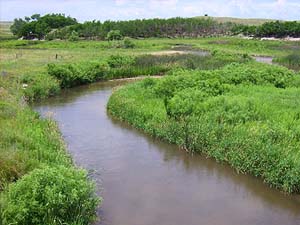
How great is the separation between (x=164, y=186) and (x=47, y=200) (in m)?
5.48

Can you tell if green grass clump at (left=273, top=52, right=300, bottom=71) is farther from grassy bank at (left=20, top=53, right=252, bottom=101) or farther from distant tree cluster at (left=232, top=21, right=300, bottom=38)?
distant tree cluster at (left=232, top=21, right=300, bottom=38)

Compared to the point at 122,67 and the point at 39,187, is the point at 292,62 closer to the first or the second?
the point at 122,67

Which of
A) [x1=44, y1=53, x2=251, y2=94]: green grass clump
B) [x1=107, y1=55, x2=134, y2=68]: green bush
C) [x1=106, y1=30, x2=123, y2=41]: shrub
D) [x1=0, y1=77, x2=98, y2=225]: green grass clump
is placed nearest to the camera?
[x1=0, y1=77, x2=98, y2=225]: green grass clump

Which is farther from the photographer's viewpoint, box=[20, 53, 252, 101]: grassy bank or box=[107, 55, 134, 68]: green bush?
box=[107, 55, 134, 68]: green bush

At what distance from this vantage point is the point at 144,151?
18781mm

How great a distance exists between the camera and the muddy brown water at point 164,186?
1265cm

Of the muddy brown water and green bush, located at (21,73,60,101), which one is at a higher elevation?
green bush, located at (21,73,60,101)

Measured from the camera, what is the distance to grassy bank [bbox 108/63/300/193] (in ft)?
48.9

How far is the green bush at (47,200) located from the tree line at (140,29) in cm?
8181

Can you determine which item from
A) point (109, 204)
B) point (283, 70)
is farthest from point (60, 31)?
point (109, 204)

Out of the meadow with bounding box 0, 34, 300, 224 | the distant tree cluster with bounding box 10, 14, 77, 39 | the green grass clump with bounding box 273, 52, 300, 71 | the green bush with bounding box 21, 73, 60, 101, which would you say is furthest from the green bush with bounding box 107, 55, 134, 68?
the distant tree cluster with bounding box 10, 14, 77, 39

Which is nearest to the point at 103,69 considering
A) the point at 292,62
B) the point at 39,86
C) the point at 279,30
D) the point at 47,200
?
the point at 39,86

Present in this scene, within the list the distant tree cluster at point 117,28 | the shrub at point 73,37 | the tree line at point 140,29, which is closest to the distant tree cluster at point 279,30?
the tree line at point 140,29

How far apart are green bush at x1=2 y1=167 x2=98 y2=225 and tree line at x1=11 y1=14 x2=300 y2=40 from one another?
81.8 metres
